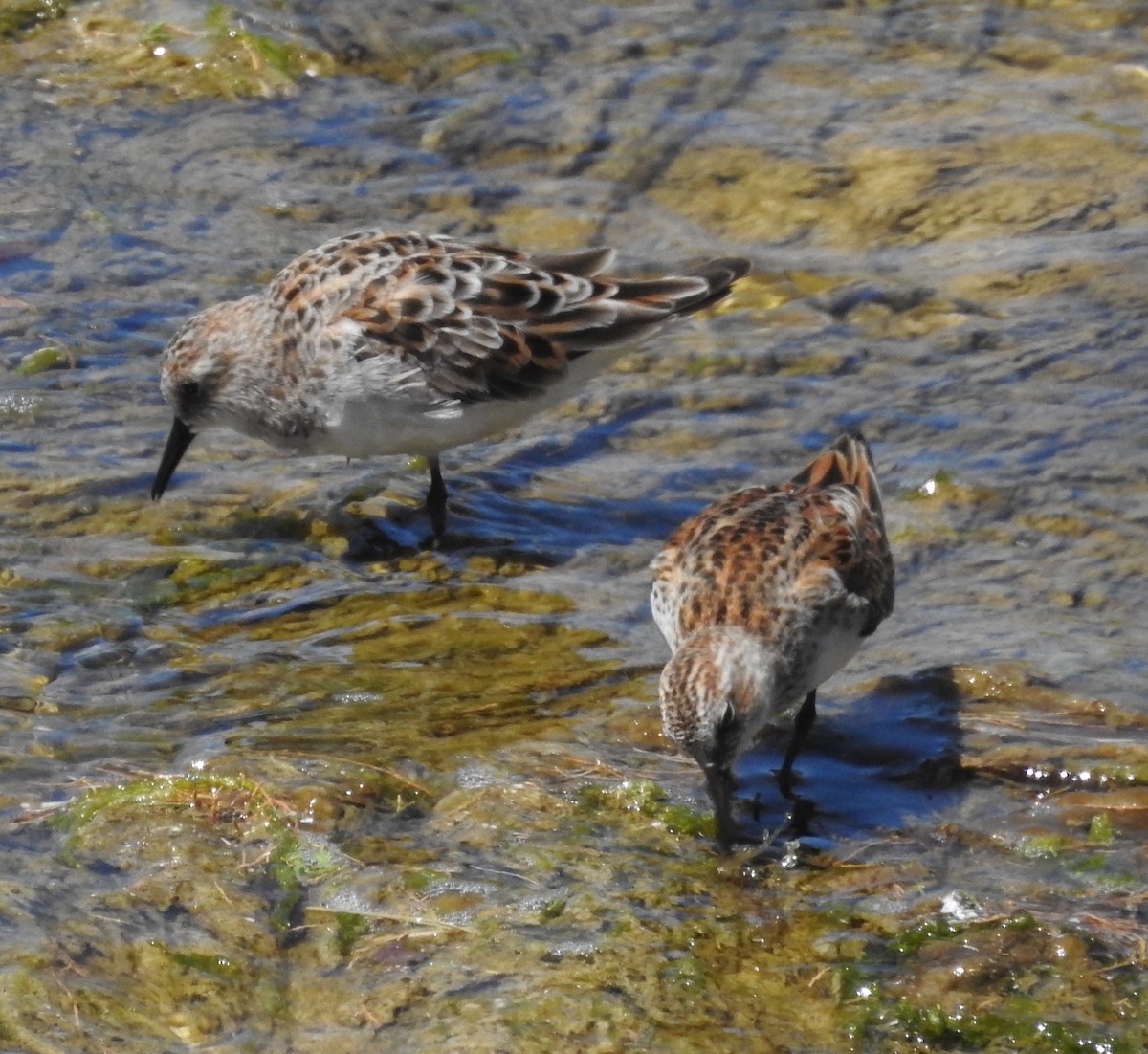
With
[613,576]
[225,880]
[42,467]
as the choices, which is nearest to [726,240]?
[613,576]

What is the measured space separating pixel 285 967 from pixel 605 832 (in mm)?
1232

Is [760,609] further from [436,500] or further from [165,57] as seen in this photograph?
[165,57]

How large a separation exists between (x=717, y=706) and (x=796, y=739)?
0.92 metres

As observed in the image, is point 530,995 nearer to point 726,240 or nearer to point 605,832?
point 605,832

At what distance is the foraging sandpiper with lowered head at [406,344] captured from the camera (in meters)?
8.47

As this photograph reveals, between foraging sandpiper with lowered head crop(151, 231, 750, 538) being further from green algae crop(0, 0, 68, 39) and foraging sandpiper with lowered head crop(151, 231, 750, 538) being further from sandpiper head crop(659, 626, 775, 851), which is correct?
green algae crop(0, 0, 68, 39)

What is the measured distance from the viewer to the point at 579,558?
8.24 m

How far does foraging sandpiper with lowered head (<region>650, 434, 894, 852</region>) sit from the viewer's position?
5.76 m

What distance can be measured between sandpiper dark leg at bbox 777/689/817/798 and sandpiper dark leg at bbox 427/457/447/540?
248 cm

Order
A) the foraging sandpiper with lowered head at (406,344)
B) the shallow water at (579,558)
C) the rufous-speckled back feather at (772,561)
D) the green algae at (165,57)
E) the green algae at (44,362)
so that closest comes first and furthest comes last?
the shallow water at (579,558) → the rufous-speckled back feather at (772,561) → the foraging sandpiper with lowered head at (406,344) → the green algae at (44,362) → the green algae at (165,57)

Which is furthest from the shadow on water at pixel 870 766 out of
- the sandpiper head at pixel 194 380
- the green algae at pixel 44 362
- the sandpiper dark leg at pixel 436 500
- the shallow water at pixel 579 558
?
the green algae at pixel 44 362

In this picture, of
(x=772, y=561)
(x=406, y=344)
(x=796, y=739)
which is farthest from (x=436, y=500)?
(x=796, y=739)

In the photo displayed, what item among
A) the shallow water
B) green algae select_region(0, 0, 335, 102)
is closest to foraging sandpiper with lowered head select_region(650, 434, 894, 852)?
the shallow water

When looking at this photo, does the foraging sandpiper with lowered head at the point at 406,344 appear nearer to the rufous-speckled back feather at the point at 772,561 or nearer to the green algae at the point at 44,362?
the green algae at the point at 44,362
